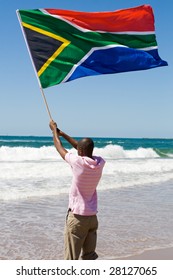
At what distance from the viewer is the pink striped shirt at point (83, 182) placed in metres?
4.58

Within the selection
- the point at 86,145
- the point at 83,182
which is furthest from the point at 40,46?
the point at 83,182

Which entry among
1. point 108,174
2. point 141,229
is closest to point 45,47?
point 141,229

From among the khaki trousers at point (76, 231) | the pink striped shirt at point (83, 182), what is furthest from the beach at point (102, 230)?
the pink striped shirt at point (83, 182)

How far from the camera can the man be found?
460 cm

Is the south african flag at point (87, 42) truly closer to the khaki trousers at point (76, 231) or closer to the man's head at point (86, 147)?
the man's head at point (86, 147)

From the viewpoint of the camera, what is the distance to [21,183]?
1555 cm

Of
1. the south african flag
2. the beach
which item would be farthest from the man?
the beach

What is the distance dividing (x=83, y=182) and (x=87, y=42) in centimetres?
249

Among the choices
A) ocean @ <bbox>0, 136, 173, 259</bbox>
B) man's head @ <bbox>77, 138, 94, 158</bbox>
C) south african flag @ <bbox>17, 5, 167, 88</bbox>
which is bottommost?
ocean @ <bbox>0, 136, 173, 259</bbox>

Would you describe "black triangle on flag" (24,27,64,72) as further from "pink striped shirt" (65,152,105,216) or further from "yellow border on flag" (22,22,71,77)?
"pink striped shirt" (65,152,105,216)
